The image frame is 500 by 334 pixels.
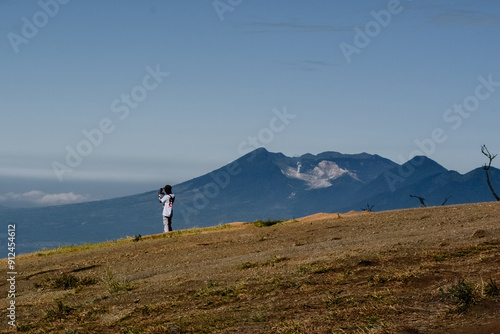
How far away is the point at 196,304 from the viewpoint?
569 inches

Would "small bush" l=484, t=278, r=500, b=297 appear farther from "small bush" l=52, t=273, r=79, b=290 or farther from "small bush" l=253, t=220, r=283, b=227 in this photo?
Answer: "small bush" l=253, t=220, r=283, b=227

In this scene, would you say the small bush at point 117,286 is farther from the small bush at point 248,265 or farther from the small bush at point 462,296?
the small bush at point 462,296

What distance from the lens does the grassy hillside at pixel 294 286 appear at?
12000 millimetres

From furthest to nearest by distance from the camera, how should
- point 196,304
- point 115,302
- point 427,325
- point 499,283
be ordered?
point 115,302 < point 196,304 < point 499,283 < point 427,325

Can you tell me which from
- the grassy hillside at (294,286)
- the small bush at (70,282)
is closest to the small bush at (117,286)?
the grassy hillside at (294,286)

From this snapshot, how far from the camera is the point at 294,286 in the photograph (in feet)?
48.7

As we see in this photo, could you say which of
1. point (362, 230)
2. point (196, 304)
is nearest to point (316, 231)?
point (362, 230)

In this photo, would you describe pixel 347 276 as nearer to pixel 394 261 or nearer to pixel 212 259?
pixel 394 261

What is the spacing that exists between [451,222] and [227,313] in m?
12.6

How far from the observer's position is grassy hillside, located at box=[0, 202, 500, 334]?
12.0 metres

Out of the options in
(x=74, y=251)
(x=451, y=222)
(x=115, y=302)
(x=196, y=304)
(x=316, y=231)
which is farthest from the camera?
(x=74, y=251)

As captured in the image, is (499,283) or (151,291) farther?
(151,291)

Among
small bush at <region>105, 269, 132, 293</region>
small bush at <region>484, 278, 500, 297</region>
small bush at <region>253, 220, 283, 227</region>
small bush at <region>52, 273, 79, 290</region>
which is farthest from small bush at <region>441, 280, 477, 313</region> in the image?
small bush at <region>253, 220, 283, 227</region>

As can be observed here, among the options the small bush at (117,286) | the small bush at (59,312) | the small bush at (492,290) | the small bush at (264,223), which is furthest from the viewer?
the small bush at (264,223)
